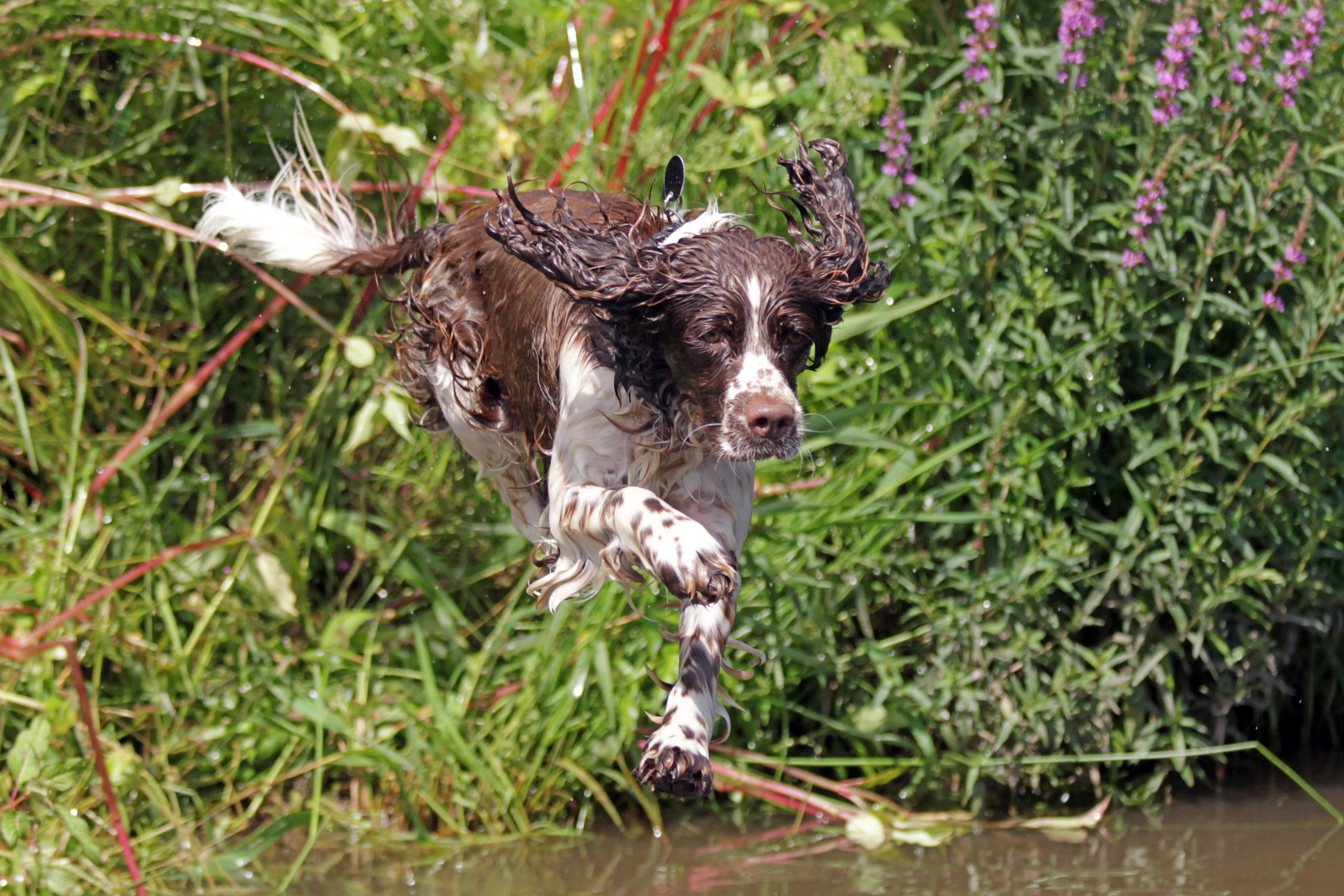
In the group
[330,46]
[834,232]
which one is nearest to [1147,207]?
[834,232]

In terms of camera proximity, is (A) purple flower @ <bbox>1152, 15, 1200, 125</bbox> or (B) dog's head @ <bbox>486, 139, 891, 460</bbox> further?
(A) purple flower @ <bbox>1152, 15, 1200, 125</bbox>

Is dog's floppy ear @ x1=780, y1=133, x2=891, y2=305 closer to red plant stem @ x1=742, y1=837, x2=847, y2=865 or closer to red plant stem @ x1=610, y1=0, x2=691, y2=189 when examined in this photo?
red plant stem @ x1=610, y1=0, x2=691, y2=189

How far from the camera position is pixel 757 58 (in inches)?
204

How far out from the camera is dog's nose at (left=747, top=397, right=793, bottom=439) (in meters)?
2.71

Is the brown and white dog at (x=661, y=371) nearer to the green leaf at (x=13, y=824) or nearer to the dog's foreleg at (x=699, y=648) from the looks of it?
the dog's foreleg at (x=699, y=648)

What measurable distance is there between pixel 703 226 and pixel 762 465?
1.64m

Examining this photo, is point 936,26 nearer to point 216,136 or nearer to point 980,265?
point 980,265

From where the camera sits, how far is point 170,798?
430 cm

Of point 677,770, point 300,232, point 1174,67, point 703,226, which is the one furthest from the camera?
point 300,232

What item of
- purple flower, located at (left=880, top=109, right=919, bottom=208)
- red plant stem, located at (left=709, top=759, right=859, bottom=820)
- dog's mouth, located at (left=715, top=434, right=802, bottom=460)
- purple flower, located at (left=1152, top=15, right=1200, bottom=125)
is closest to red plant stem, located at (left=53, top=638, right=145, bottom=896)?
dog's mouth, located at (left=715, top=434, right=802, bottom=460)

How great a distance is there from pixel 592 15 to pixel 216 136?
139 centimetres

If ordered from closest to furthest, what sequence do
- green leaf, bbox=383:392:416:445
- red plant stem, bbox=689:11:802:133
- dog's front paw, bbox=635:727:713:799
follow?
dog's front paw, bbox=635:727:713:799
green leaf, bbox=383:392:416:445
red plant stem, bbox=689:11:802:133

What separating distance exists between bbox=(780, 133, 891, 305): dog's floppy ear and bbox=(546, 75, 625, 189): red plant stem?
171 cm

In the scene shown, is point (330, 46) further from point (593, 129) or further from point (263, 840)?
point (263, 840)
